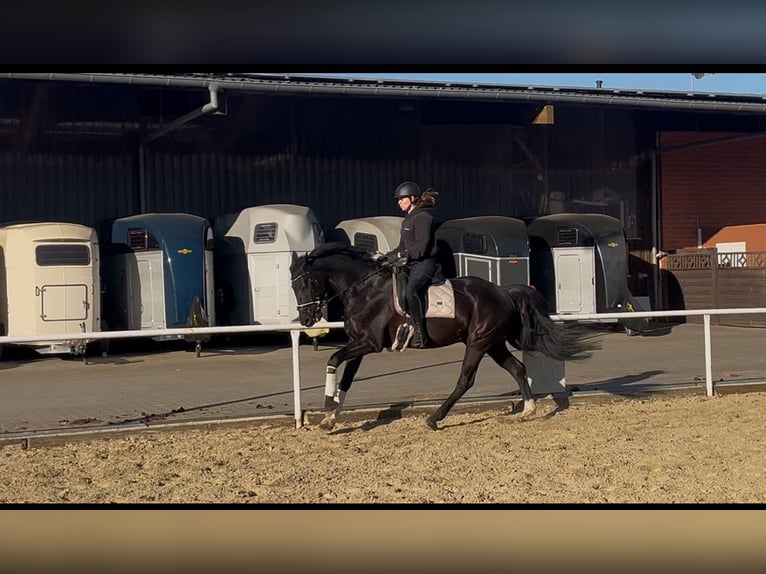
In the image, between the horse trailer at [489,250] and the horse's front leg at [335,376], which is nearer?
the horse's front leg at [335,376]

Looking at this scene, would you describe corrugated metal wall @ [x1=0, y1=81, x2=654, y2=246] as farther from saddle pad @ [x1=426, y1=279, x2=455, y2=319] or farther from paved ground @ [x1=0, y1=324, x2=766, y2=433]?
saddle pad @ [x1=426, y1=279, x2=455, y2=319]

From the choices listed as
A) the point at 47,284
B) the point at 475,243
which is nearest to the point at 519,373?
the point at 47,284

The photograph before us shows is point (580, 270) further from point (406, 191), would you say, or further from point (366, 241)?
point (406, 191)

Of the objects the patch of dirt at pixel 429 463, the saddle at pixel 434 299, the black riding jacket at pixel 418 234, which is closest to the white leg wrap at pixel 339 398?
the patch of dirt at pixel 429 463

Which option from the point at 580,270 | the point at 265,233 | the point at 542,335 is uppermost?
the point at 265,233

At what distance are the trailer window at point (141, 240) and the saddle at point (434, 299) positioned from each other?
28.5ft

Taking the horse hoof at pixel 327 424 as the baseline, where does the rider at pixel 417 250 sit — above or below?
above

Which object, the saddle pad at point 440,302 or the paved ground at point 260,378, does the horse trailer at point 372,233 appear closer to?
the paved ground at point 260,378

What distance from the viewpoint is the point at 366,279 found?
8.23 metres

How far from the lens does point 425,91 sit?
1734 cm

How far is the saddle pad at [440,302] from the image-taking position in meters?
8.23

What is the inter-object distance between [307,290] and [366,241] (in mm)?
9420

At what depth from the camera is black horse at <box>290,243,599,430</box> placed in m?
8.14
